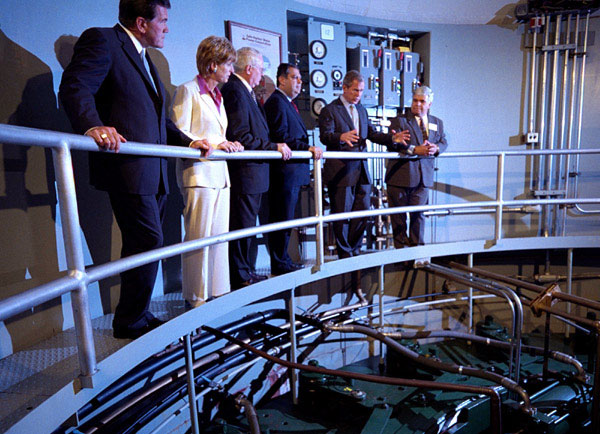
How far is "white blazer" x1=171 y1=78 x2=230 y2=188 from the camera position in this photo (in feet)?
7.91

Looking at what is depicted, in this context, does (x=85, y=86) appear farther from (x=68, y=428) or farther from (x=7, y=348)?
(x=68, y=428)

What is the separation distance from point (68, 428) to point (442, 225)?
188 inches

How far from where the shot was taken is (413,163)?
385 cm

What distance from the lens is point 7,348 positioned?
2.14m

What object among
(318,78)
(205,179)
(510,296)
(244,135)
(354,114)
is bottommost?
(510,296)

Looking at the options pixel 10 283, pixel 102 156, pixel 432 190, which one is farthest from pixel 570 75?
pixel 10 283

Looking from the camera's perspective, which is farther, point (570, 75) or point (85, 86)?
point (570, 75)

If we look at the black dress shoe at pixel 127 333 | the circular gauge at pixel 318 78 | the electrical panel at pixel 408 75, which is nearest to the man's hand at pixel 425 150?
the circular gauge at pixel 318 78

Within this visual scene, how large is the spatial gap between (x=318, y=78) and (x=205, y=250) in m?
3.34

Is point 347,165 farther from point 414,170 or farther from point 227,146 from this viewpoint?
point 227,146

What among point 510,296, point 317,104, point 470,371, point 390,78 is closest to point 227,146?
point 470,371

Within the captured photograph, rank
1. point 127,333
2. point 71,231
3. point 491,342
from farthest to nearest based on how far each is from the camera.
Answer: point 491,342
point 127,333
point 71,231

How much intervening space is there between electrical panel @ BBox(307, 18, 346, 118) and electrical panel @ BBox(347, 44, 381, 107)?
0.63 ft

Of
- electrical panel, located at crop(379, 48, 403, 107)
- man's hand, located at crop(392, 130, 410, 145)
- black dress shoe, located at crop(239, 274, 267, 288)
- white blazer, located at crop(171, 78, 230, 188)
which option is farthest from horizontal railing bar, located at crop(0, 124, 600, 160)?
electrical panel, located at crop(379, 48, 403, 107)
